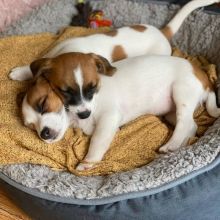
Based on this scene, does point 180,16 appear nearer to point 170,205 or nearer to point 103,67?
point 103,67

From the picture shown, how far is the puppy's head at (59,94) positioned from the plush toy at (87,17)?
0.99 metres

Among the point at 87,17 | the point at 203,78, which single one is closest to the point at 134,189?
the point at 203,78

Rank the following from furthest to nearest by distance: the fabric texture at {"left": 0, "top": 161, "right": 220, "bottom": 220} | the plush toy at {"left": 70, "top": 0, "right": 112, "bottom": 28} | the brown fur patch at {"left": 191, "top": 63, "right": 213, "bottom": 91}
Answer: the plush toy at {"left": 70, "top": 0, "right": 112, "bottom": 28} < the brown fur patch at {"left": 191, "top": 63, "right": 213, "bottom": 91} < the fabric texture at {"left": 0, "top": 161, "right": 220, "bottom": 220}

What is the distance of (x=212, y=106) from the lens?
2148 millimetres

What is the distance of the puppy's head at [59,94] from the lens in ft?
6.18

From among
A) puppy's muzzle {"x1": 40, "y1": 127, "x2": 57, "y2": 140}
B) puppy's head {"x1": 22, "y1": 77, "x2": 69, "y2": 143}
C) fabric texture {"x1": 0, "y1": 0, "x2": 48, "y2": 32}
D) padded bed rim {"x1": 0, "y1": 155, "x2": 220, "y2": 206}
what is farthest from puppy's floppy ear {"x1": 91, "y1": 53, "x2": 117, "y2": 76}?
fabric texture {"x1": 0, "y1": 0, "x2": 48, "y2": 32}

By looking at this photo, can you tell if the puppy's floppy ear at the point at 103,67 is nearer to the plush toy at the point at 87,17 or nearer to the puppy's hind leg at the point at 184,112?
the puppy's hind leg at the point at 184,112

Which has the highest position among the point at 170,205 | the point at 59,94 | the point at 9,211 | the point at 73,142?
the point at 59,94

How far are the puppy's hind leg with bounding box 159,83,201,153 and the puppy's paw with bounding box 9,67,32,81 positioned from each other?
81cm

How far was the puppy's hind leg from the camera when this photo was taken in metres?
1.99

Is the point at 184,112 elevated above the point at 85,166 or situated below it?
above

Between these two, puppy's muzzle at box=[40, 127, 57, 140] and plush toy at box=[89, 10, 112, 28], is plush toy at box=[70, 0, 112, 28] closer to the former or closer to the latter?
plush toy at box=[89, 10, 112, 28]

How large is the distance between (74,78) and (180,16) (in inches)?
42.8

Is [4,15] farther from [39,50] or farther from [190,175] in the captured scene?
[190,175]
